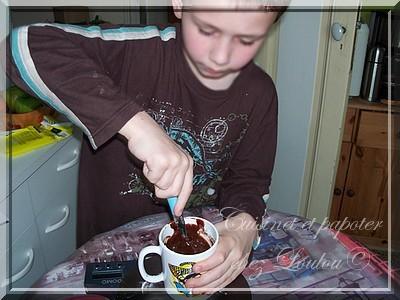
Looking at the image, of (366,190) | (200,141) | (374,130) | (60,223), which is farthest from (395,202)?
(60,223)

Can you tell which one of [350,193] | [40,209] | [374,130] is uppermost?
[374,130]

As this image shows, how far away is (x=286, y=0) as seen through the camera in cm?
61

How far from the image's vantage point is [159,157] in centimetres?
48

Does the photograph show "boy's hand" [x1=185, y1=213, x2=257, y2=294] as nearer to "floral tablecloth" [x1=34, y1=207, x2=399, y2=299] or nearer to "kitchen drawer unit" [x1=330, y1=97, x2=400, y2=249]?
"floral tablecloth" [x1=34, y1=207, x2=399, y2=299]

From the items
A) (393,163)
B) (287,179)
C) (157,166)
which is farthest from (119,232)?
(393,163)

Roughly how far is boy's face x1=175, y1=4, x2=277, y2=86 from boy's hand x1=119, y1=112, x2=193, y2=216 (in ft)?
0.45

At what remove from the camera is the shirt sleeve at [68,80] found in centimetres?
51

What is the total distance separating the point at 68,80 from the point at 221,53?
0.65 feet

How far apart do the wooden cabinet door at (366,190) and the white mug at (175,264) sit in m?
1.20

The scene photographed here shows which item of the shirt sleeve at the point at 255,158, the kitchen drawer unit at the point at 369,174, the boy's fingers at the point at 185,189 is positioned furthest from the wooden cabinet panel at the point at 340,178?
the boy's fingers at the point at 185,189

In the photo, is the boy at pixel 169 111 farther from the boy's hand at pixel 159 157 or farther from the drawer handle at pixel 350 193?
the drawer handle at pixel 350 193

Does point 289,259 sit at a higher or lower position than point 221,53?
lower

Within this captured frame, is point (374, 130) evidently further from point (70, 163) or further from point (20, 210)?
point (20, 210)

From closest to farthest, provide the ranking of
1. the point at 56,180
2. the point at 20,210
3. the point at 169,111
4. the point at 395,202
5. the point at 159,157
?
the point at 159,157 < the point at 169,111 < the point at 20,210 < the point at 56,180 < the point at 395,202
